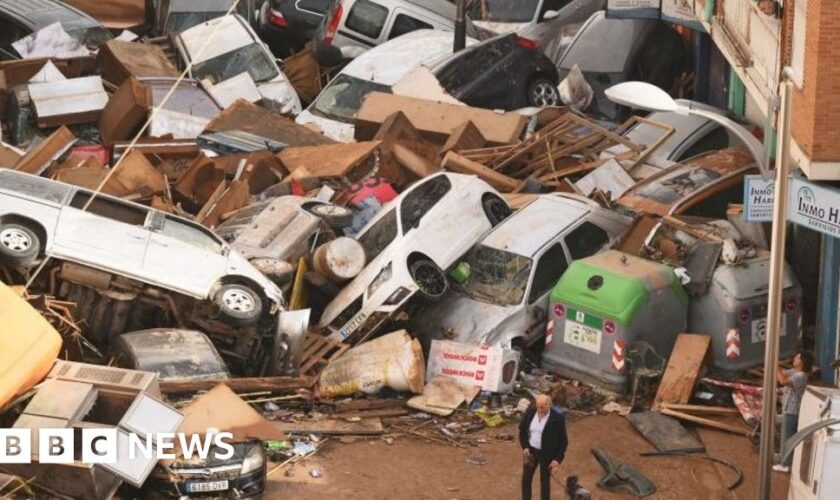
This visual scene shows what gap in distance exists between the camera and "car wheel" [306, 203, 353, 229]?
23344mm

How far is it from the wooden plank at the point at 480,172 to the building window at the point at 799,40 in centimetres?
584

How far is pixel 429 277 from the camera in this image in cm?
2184

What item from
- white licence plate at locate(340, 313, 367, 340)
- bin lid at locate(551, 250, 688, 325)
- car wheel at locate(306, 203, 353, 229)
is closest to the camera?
bin lid at locate(551, 250, 688, 325)

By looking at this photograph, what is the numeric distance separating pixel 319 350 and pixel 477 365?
191 cm

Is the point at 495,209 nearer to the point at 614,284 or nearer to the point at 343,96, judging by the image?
the point at 614,284

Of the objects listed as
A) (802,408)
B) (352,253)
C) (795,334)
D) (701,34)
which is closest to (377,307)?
(352,253)

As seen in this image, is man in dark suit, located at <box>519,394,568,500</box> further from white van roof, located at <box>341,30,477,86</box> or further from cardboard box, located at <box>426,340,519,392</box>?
white van roof, located at <box>341,30,477,86</box>

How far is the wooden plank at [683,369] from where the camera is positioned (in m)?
20.3

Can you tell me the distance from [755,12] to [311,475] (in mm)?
7982

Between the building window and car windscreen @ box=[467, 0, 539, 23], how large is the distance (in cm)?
1425

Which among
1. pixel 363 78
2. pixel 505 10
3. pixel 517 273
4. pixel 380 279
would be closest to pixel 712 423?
pixel 517 273

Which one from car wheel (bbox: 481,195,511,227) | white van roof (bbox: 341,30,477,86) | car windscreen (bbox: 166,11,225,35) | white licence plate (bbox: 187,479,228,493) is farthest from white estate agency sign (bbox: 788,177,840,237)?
car windscreen (bbox: 166,11,225,35)

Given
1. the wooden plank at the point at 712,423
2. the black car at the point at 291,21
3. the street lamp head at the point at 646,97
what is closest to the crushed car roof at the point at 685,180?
the wooden plank at the point at 712,423

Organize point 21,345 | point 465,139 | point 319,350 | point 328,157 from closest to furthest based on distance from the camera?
point 21,345
point 319,350
point 328,157
point 465,139
